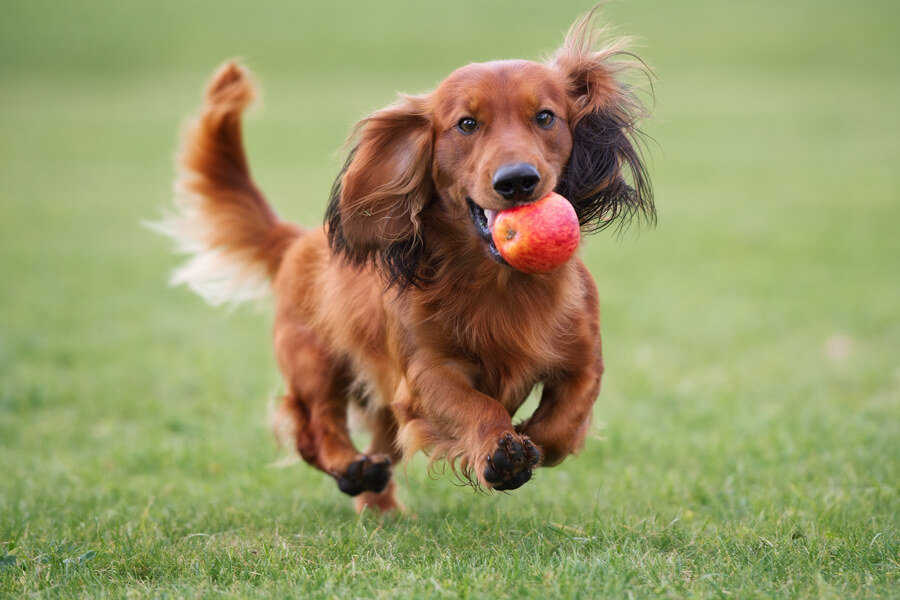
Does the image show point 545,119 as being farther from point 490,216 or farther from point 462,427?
point 462,427

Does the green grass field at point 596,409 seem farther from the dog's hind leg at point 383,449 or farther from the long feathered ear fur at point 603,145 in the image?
the long feathered ear fur at point 603,145

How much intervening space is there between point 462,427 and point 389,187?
3.18 feet

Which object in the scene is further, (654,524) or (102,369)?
(102,369)

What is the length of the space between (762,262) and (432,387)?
27.8 ft

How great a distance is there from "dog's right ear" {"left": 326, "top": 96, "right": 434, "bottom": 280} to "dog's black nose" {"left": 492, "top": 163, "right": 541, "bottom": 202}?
1.77ft

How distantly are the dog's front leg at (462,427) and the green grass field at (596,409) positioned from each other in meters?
0.32

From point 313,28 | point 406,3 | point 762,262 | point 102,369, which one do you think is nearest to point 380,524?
point 102,369

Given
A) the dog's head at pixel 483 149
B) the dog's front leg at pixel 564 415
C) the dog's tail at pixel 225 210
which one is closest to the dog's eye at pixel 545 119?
the dog's head at pixel 483 149

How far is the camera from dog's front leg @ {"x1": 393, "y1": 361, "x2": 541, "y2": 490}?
349cm

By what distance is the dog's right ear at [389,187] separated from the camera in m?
3.89

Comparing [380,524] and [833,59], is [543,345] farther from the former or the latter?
[833,59]

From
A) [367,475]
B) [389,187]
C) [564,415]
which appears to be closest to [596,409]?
[367,475]

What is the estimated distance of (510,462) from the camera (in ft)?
11.4

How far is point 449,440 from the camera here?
150 inches
